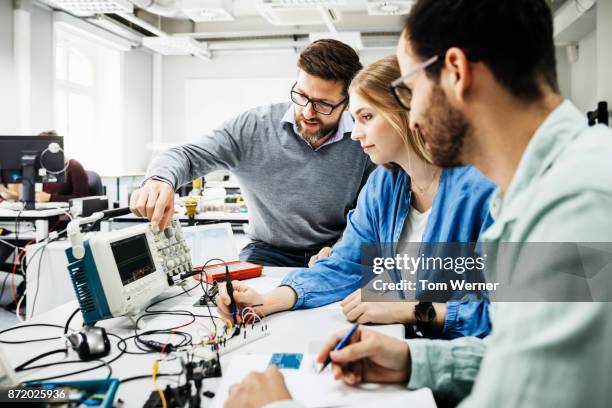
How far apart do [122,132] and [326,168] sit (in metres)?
6.38

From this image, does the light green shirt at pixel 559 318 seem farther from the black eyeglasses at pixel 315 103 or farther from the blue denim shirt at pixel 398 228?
the black eyeglasses at pixel 315 103

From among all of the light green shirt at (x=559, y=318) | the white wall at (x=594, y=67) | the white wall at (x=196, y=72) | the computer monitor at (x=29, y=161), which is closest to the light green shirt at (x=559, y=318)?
the light green shirt at (x=559, y=318)

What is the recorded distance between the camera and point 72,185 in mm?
4648

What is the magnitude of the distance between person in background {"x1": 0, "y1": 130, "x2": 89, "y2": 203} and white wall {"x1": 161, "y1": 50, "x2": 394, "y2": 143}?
12.8ft

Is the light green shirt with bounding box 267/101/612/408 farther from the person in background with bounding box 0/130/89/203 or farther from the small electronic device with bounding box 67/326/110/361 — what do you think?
the person in background with bounding box 0/130/89/203

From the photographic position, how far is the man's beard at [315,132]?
200 cm

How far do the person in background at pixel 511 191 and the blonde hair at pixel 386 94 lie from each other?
51 centimetres

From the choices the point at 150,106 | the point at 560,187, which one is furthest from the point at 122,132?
the point at 560,187

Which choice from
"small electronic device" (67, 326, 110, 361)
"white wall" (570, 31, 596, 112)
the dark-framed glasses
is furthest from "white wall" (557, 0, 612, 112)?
"small electronic device" (67, 326, 110, 361)

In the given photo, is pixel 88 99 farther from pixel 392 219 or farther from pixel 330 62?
pixel 392 219

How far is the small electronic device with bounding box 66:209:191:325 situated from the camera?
1.16 meters

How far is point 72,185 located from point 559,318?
4.86 meters

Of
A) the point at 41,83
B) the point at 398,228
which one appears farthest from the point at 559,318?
the point at 41,83

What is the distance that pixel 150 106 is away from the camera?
27.7ft
